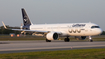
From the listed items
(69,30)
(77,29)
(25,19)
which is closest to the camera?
(77,29)

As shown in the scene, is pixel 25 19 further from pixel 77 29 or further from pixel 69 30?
pixel 77 29

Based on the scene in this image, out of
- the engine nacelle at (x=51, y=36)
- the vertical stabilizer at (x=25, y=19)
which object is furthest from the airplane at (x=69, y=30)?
the vertical stabilizer at (x=25, y=19)

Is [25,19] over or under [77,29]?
over

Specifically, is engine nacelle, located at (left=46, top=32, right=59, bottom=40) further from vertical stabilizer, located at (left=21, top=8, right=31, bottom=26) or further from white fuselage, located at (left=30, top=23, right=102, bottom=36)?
vertical stabilizer, located at (left=21, top=8, right=31, bottom=26)

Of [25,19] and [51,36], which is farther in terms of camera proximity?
[25,19]

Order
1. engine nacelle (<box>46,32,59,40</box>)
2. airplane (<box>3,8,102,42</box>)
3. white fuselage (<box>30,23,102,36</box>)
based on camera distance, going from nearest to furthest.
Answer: white fuselage (<box>30,23,102,36</box>) → airplane (<box>3,8,102,42</box>) → engine nacelle (<box>46,32,59,40</box>)

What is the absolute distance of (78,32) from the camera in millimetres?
39656

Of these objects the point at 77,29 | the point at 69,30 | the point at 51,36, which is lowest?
the point at 51,36

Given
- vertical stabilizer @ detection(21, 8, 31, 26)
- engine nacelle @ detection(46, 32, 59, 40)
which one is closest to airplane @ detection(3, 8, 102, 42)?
engine nacelle @ detection(46, 32, 59, 40)

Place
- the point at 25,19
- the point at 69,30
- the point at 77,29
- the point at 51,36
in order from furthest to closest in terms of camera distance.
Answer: the point at 25,19, the point at 69,30, the point at 77,29, the point at 51,36

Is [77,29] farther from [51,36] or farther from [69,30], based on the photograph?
[51,36]

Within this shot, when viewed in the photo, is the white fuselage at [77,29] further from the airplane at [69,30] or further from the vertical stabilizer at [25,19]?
the vertical stabilizer at [25,19]

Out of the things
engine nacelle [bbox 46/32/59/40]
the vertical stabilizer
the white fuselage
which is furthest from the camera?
the vertical stabilizer

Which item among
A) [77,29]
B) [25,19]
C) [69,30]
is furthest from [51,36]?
[25,19]
